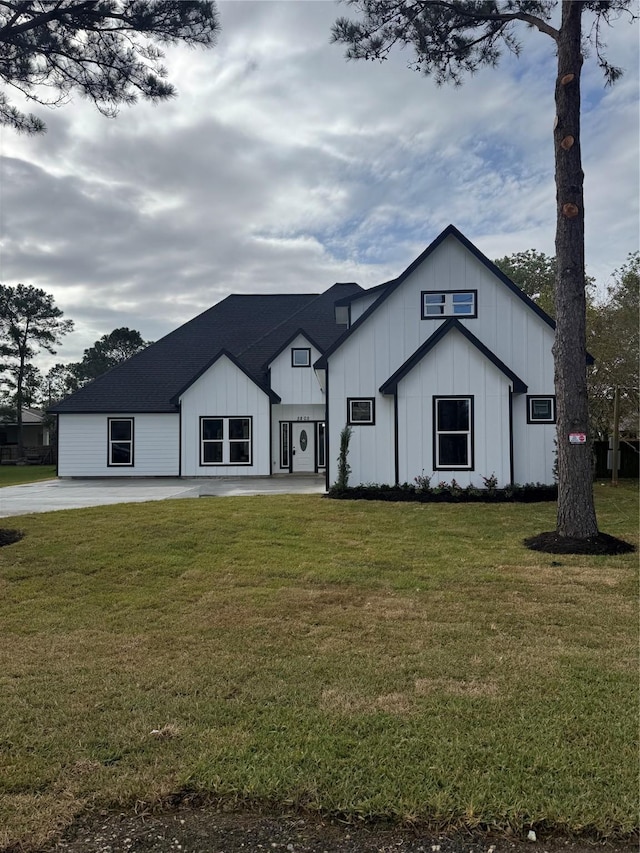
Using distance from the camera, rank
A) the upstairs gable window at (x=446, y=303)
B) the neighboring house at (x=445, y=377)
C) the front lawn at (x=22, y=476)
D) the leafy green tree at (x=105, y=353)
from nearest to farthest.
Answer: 1. the neighboring house at (x=445, y=377)
2. the upstairs gable window at (x=446, y=303)
3. the front lawn at (x=22, y=476)
4. the leafy green tree at (x=105, y=353)

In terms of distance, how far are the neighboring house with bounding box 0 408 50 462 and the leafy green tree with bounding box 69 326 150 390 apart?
583cm

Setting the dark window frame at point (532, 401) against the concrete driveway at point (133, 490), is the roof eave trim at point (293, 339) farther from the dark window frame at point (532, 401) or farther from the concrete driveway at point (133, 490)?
the dark window frame at point (532, 401)

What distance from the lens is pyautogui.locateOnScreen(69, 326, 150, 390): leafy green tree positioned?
5562 centimetres

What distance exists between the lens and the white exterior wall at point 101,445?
2072 cm

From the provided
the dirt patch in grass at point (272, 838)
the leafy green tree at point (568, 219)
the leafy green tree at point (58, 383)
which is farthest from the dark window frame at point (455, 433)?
the leafy green tree at point (58, 383)

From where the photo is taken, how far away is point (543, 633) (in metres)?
4.91

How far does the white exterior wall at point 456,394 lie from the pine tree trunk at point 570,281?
5.11 metres

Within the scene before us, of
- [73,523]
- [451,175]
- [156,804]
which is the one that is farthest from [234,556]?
[451,175]

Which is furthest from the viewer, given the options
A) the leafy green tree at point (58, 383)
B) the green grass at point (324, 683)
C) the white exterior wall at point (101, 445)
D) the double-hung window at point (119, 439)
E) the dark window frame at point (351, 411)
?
the leafy green tree at point (58, 383)

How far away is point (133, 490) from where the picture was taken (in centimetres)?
1617

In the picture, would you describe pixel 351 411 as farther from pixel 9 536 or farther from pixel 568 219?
pixel 9 536

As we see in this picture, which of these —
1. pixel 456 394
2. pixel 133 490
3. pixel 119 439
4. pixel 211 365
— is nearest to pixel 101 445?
pixel 119 439

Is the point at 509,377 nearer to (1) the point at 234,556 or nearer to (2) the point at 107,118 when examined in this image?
(1) the point at 234,556

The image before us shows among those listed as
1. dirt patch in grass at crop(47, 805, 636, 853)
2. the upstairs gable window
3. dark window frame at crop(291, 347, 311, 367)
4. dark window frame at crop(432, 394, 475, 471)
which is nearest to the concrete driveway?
dark window frame at crop(432, 394, 475, 471)
